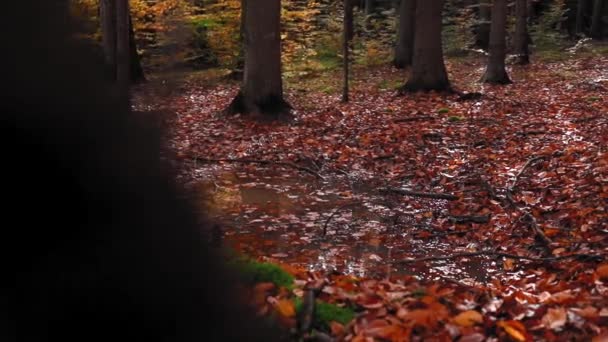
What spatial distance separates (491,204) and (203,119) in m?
7.95

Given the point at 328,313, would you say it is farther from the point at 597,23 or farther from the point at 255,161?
the point at 597,23

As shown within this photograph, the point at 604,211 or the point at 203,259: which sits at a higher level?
the point at 203,259

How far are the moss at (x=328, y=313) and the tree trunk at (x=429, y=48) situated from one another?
12109mm

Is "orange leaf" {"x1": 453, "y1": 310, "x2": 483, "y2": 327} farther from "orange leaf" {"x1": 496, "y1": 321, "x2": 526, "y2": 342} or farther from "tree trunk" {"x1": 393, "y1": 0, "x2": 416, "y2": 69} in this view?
"tree trunk" {"x1": 393, "y1": 0, "x2": 416, "y2": 69}

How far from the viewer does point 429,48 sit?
14883mm

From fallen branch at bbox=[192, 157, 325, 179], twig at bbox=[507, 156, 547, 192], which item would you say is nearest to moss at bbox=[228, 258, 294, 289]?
twig at bbox=[507, 156, 547, 192]

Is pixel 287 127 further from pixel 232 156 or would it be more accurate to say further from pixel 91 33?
pixel 91 33

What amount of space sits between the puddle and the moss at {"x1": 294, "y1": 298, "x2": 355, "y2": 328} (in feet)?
6.21

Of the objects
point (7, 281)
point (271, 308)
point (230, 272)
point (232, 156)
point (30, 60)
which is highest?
point (30, 60)

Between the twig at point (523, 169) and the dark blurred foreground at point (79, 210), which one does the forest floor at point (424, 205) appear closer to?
the twig at point (523, 169)

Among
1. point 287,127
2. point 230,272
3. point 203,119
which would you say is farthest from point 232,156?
point 230,272

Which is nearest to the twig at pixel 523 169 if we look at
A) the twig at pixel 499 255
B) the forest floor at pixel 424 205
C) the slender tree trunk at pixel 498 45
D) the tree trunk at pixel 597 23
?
the forest floor at pixel 424 205

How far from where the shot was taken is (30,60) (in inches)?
65.6

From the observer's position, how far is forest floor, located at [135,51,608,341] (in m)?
3.43
